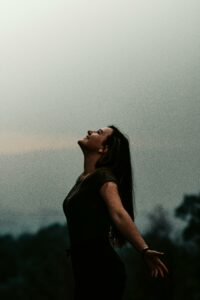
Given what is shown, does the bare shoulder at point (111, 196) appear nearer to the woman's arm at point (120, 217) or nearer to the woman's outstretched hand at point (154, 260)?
the woman's arm at point (120, 217)

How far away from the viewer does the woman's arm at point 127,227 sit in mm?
1729

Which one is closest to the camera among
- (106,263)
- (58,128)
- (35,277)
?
(106,263)

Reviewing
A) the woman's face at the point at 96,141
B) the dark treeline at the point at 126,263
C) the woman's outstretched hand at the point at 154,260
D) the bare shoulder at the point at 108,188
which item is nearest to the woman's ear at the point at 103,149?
the woman's face at the point at 96,141

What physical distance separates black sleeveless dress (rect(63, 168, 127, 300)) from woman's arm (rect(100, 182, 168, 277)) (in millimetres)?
38

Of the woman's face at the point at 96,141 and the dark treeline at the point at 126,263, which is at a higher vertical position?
the woman's face at the point at 96,141

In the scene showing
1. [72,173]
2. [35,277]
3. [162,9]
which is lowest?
[35,277]

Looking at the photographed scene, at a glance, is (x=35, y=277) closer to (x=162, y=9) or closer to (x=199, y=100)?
(x=199, y=100)

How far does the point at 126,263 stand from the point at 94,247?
729mm

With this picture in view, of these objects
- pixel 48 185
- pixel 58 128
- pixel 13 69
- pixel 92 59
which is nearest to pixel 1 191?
pixel 48 185

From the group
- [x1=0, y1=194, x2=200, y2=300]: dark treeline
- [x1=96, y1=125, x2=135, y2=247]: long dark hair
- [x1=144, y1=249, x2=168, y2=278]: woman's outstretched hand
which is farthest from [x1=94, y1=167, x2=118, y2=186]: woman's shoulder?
[x1=0, y1=194, x2=200, y2=300]: dark treeline

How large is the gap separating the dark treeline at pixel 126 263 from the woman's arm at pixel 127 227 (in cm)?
76

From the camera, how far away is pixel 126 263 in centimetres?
254

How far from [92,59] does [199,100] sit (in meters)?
0.63

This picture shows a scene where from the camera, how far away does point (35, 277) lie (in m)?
2.62
